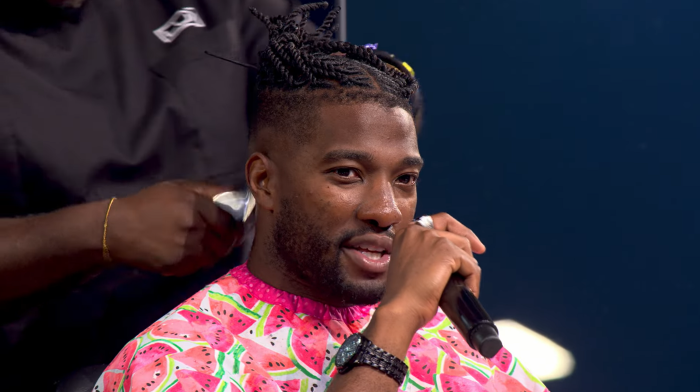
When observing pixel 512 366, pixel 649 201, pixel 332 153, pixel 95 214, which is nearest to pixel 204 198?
pixel 95 214

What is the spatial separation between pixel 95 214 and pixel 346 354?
0.69 metres

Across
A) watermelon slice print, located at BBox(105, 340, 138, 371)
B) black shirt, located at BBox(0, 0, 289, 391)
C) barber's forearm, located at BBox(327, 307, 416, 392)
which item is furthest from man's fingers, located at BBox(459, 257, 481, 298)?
black shirt, located at BBox(0, 0, 289, 391)

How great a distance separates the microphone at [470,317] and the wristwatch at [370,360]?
112 millimetres

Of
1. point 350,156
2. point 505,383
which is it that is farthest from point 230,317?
point 505,383

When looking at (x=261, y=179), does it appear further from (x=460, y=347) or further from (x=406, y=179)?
(x=460, y=347)

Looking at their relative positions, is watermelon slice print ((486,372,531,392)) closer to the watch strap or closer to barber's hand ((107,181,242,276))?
the watch strap

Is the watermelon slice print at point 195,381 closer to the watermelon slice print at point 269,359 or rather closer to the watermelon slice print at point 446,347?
the watermelon slice print at point 269,359

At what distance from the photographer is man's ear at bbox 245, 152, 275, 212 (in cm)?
134

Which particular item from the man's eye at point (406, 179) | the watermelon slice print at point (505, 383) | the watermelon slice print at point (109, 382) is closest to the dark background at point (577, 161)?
the watermelon slice print at point (505, 383)

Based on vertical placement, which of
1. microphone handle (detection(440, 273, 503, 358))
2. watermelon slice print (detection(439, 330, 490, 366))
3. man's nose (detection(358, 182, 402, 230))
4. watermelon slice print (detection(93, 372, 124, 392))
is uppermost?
man's nose (detection(358, 182, 402, 230))

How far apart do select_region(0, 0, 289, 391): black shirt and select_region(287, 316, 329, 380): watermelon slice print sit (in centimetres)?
55

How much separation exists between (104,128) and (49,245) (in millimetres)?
346

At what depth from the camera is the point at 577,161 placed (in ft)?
7.16

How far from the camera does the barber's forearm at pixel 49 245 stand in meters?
1.40
